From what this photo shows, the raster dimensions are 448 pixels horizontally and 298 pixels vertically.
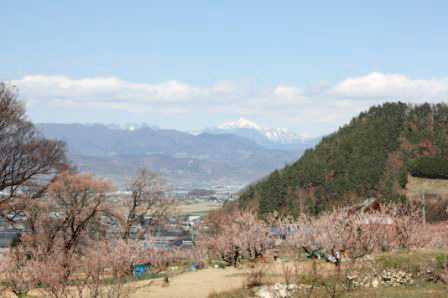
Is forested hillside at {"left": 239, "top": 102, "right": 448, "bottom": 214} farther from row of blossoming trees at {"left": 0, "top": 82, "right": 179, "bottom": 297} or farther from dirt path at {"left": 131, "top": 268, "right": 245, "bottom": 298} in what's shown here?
dirt path at {"left": 131, "top": 268, "right": 245, "bottom": 298}

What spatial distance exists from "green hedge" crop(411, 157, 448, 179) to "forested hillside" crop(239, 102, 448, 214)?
0.44 meters

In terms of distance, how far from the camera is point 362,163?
354 ft

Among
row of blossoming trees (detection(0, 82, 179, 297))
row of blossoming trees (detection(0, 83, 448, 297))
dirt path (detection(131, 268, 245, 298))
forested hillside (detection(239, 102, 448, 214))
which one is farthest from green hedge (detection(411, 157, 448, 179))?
dirt path (detection(131, 268, 245, 298))

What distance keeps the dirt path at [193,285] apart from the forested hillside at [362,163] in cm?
6663

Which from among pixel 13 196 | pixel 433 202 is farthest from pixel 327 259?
pixel 433 202

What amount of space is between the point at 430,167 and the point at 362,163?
1313 centimetres

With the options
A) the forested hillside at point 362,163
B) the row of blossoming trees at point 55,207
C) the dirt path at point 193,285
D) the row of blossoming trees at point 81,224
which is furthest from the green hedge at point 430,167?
the dirt path at point 193,285

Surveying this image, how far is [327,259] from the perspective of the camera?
3475cm

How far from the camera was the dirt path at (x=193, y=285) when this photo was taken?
26377 mm

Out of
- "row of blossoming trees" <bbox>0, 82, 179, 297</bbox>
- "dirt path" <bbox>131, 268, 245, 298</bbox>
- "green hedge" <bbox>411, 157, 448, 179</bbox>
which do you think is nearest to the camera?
"dirt path" <bbox>131, 268, 245, 298</bbox>

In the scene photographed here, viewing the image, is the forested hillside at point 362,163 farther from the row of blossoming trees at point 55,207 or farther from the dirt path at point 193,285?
the dirt path at point 193,285

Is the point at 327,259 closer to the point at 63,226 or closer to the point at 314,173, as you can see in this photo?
the point at 63,226

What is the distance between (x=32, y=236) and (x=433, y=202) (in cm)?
6527

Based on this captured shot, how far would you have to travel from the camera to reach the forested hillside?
335 ft
